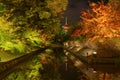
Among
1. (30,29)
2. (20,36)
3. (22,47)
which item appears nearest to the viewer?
(22,47)

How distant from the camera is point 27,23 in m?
35.0

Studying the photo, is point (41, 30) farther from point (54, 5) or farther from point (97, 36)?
point (97, 36)

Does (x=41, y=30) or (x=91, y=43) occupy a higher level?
(x=41, y=30)

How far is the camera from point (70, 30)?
67.2m

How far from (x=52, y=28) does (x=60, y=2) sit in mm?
4189

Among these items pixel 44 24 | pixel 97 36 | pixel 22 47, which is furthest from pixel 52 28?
pixel 22 47

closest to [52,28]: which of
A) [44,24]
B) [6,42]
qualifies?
[44,24]

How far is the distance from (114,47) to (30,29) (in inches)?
395

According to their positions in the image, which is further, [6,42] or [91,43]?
[91,43]

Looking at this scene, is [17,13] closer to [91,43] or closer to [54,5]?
[54,5]

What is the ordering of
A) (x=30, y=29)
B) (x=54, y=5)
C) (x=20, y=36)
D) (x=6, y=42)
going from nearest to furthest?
(x=6, y=42) < (x=20, y=36) < (x=30, y=29) < (x=54, y=5)

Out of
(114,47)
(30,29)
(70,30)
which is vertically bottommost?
(70,30)

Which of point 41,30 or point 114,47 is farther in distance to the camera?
point 41,30

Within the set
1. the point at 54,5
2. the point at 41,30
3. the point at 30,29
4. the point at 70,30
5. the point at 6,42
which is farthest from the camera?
the point at 70,30
